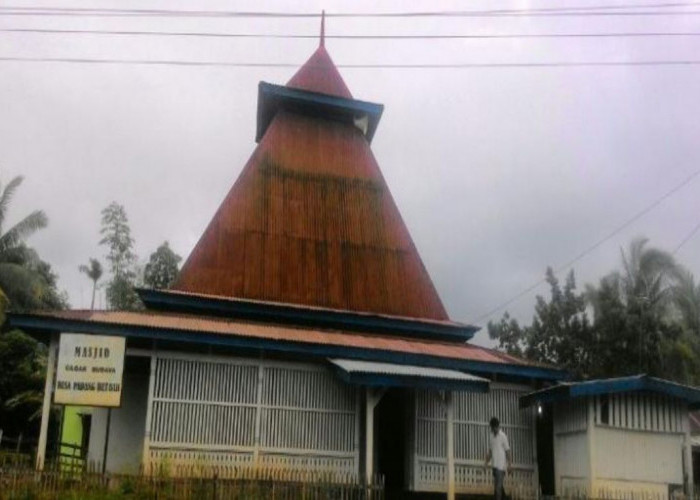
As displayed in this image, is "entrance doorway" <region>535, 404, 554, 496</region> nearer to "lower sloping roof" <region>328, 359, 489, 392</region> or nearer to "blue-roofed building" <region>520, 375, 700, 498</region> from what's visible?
"blue-roofed building" <region>520, 375, 700, 498</region>

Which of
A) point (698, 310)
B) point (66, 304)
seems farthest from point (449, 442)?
point (66, 304)

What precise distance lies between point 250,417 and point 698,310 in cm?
2377

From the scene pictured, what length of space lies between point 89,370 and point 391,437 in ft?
21.9

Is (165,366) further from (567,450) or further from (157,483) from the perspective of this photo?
(567,450)

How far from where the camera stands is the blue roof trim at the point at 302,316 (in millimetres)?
16516

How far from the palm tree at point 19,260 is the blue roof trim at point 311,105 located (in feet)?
39.3

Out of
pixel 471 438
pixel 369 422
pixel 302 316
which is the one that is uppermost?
pixel 302 316

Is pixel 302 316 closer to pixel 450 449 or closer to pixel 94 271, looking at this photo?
pixel 450 449

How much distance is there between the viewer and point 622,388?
1468 centimetres

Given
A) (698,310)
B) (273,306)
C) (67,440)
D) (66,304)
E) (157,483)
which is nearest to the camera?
(157,483)

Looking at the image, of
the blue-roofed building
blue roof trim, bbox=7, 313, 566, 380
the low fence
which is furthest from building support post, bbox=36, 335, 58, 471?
the blue-roofed building

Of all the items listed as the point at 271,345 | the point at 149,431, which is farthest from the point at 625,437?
the point at 149,431

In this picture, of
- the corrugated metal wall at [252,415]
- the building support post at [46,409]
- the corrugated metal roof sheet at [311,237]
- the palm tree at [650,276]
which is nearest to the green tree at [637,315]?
the palm tree at [650,276]

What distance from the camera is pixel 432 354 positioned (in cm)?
1566
